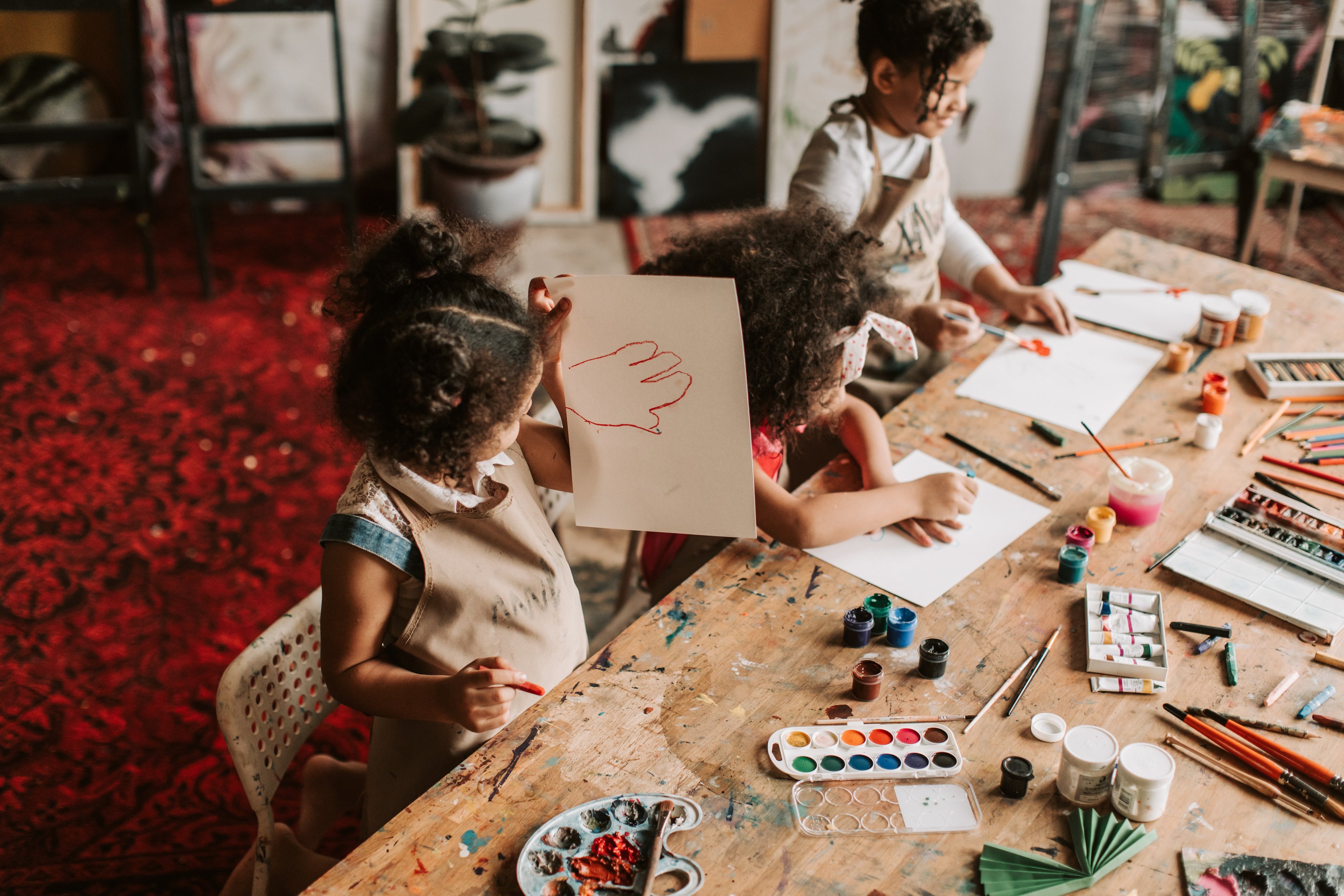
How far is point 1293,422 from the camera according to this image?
1.79 metres

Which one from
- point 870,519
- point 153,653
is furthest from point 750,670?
point 153,653


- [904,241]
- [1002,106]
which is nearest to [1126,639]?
[904,241]

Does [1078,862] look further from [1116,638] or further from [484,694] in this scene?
[484,694]

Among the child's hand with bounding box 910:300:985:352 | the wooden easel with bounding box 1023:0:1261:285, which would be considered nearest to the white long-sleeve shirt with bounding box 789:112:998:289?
the child's hand with bounding box 910:300:985:352

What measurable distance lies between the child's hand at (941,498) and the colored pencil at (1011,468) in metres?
0.15

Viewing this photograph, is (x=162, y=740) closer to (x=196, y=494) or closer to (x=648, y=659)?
(x=196, y=494)

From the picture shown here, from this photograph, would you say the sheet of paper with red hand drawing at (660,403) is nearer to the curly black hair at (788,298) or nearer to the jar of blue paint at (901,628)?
the curly black hair at (788,298)

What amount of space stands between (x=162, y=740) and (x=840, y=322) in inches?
64.3

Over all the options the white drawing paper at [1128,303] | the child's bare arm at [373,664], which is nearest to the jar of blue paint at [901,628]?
the child's bare arm at [373,664]

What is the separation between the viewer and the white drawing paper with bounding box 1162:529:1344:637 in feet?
4.58

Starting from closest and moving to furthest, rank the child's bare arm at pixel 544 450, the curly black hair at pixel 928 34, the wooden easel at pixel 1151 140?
the child's bare arm at pixel 544 450 < the curly black hair at pixel 928 34 < the wooden easel at pixel 1151 140

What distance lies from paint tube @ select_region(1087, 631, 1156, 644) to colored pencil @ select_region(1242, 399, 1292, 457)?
530mm

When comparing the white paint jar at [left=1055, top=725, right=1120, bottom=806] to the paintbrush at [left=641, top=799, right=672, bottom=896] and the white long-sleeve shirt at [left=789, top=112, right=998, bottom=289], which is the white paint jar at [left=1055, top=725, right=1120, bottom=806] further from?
the white long-sleeve shirt at [left=789, top=112, right=998, bottom=289]

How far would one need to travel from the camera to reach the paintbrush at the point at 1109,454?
62.7 inches
